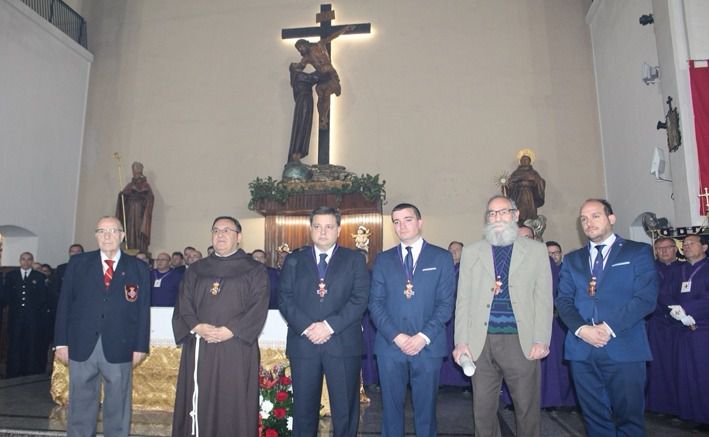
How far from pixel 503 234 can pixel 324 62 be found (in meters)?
6.10

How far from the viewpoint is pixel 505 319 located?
2.75 metres

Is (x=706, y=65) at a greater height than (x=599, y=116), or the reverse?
(x=599, y=116)

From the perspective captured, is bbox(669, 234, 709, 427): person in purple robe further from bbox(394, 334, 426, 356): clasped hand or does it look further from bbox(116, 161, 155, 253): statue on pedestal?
bbox(116, 161, 155, 253): statue on pedestal

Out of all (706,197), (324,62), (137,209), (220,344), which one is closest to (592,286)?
(220,344)

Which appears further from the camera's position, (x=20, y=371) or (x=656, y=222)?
(x=20, y=371)

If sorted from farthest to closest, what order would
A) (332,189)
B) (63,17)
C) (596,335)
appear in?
(63,17) → (332,189) → (596,335)

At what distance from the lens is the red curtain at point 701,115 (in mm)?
4922

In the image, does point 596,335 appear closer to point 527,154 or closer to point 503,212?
point 503,212

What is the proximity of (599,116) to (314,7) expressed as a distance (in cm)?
531

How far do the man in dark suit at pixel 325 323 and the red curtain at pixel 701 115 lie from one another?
390 cm

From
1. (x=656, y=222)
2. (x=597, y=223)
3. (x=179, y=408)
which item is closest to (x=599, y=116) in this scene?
(x=656, y=222)

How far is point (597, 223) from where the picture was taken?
2.77 m

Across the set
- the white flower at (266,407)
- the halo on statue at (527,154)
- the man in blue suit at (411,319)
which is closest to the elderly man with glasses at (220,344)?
the white flower at (266,407)

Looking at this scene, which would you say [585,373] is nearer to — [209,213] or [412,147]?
[412,147]
